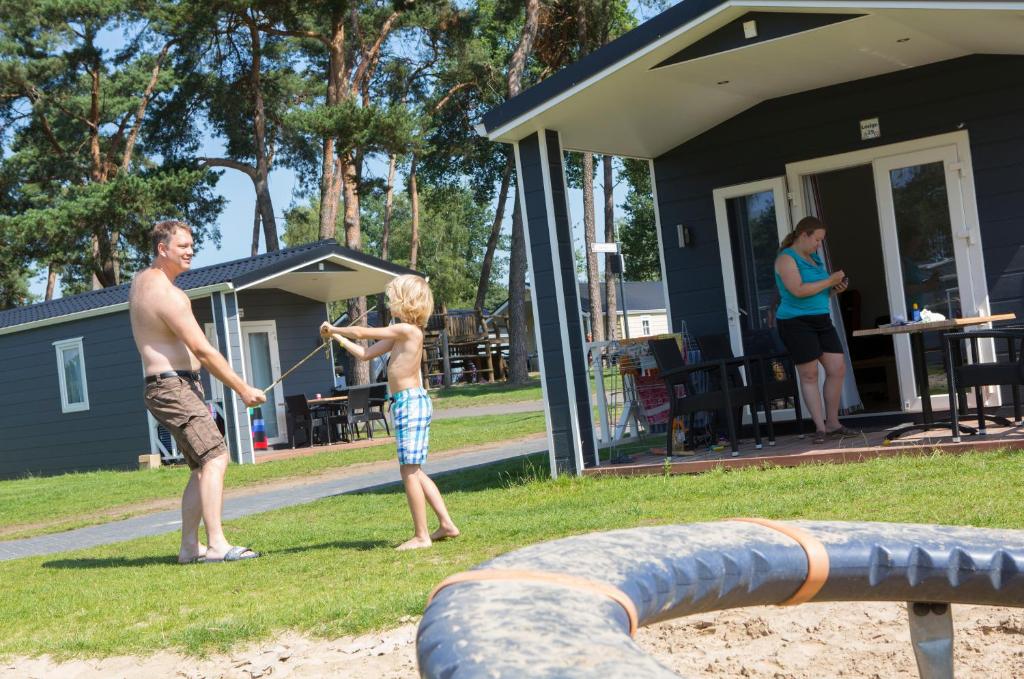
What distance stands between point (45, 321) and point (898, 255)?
50.6 feet

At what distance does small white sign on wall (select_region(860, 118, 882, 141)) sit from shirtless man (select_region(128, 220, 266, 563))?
220 inches

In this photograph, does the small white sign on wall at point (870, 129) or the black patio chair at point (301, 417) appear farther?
the black patio chair at point (301, 417)

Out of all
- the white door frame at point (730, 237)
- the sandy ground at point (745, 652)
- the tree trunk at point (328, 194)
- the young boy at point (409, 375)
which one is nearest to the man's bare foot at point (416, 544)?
the young boy at point (409, 375)

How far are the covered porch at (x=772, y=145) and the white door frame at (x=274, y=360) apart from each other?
11270 mm

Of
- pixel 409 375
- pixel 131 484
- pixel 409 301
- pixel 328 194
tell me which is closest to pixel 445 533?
pixel 409 375

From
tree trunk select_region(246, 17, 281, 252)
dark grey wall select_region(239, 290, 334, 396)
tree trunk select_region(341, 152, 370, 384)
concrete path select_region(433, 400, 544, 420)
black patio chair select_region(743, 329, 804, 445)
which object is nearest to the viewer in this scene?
black patio chair select_region(743, 329, 804, 445)

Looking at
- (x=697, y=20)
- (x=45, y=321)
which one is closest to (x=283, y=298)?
(x=45, y=321)

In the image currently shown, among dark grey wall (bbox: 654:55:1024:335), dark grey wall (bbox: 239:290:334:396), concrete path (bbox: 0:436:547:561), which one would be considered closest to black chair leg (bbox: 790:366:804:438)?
dark grey wall (bbox: 654:55:1024:335)

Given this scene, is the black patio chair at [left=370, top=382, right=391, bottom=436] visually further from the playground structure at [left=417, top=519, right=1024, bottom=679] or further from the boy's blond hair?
the playground structure at [left=417, top=519, right=1024, bottom=679]

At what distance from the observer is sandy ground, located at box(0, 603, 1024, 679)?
11.8 feet

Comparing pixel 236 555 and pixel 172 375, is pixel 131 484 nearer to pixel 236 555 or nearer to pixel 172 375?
pixel 236 555

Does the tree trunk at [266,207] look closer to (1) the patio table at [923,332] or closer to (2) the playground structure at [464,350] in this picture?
(2) the playground structure at [464,350]

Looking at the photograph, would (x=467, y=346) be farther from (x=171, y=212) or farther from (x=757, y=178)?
(x=757, y=178)

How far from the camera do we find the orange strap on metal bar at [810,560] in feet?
7.20
